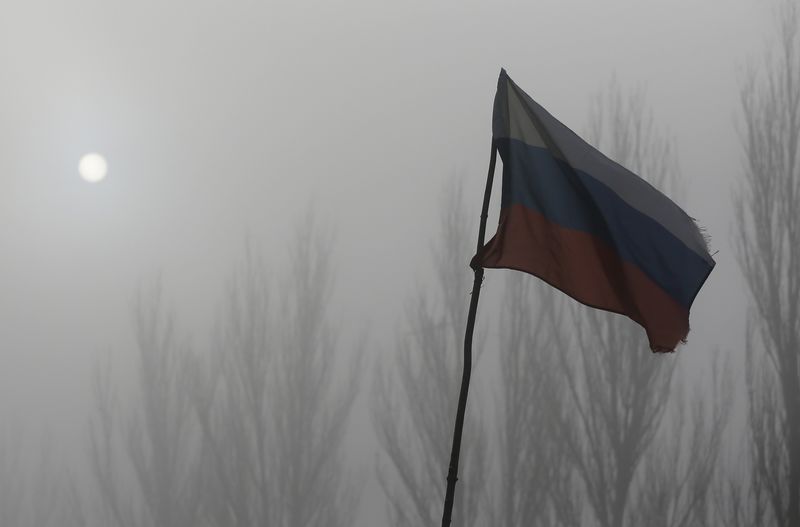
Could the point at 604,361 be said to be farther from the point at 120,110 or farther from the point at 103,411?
the point at 120,110

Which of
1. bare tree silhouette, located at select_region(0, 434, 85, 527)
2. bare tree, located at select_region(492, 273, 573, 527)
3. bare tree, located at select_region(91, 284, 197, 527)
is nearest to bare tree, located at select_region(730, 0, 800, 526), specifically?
bare tree, located at select_region(492, 273, 573, 527)

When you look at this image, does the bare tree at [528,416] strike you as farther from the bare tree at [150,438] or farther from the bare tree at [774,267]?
the bare tree at [150,438]

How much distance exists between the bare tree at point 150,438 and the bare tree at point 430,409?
4.29 feet

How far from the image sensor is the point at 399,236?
6.22 meters

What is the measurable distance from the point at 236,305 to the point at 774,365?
137 inches

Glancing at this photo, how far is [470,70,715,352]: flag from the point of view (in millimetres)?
3127

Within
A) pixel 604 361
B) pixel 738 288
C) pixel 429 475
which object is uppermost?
pixel 738 288

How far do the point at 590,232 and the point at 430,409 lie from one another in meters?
3.04

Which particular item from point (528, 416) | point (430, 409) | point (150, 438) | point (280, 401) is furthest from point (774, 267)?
point (150, 438)

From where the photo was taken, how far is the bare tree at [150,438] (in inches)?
240

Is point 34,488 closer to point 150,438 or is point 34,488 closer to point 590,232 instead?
point 150,438

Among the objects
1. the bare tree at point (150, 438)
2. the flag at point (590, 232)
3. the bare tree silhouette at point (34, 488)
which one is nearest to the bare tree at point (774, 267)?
the flag at point (590, 232)

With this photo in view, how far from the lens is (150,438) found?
617 centimetres

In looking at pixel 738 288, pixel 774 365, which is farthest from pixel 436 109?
pixel 774 365
